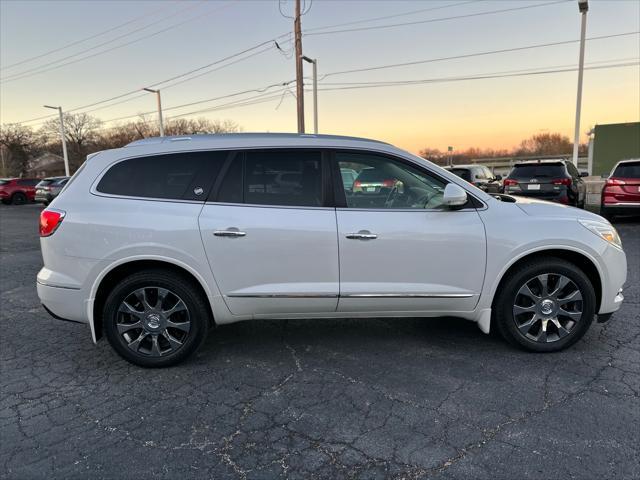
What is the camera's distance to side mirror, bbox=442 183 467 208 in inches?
132

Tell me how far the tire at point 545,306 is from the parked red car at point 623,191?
335 inches

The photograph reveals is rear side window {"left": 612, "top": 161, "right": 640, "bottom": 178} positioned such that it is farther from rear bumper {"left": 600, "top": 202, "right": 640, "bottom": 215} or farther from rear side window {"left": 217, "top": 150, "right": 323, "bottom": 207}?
rear side window {"left": 217, "top": 150, "right": 323, "bottom": 207}

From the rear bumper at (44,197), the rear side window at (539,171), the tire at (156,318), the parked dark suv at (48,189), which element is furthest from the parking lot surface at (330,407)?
the rear bumper at (44,197)

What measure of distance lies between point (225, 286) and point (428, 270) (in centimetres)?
160

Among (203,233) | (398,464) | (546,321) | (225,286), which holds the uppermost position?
(203,233)

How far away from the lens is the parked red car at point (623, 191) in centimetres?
1027

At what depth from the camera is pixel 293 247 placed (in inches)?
133

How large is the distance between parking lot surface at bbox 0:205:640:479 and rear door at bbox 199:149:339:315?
60 cm

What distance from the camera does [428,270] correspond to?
3.49 meters

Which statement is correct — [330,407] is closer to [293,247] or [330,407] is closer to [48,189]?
[293,247]

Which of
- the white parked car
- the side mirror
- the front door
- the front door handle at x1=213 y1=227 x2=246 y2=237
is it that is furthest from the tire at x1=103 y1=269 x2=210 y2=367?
the side mirror

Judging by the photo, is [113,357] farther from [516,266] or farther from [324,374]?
[516,266]

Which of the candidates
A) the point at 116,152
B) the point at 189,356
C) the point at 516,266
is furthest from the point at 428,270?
the point at 116,152

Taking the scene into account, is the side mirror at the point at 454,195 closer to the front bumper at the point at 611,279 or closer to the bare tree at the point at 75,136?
the front bumper at the point at 611,279
